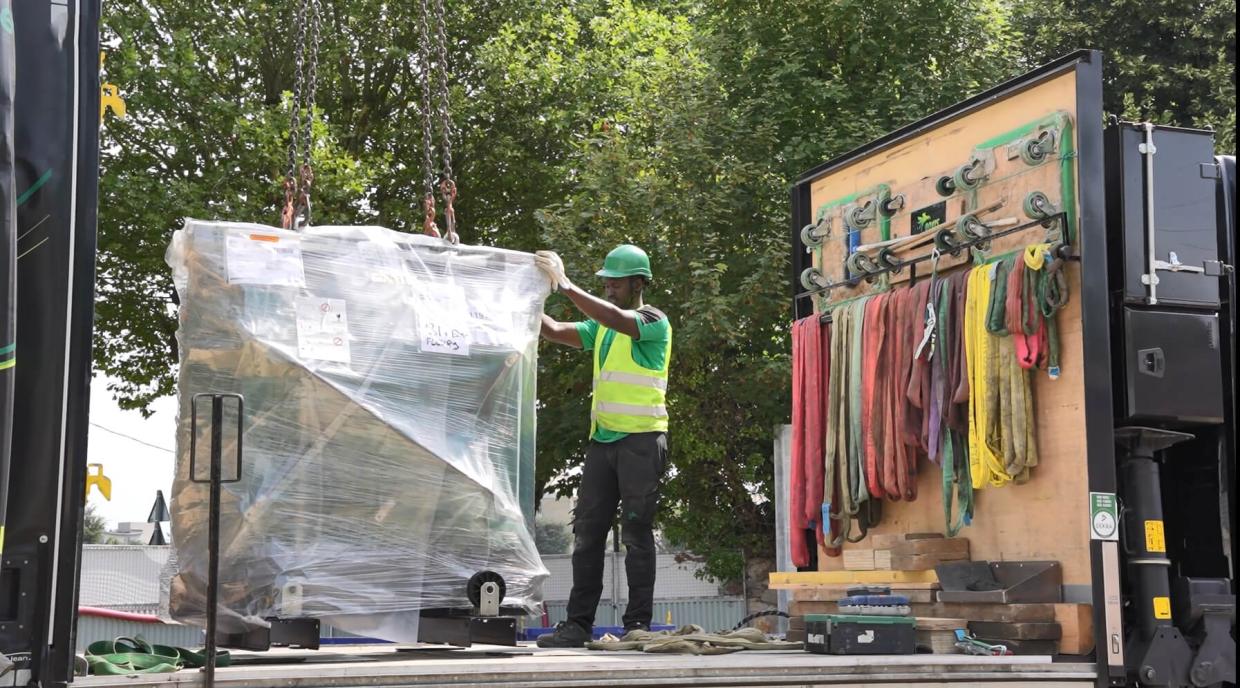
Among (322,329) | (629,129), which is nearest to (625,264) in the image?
(322,329)

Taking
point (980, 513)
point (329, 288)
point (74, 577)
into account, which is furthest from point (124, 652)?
point (980, 513)

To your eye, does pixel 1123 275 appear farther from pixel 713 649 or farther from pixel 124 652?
pixel 124 652

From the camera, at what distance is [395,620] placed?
4570mm

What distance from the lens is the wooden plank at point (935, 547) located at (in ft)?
17.9

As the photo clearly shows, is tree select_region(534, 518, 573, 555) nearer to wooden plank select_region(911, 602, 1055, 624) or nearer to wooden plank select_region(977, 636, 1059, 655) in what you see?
wooden plank select_region(911, 602, 1055, 624)

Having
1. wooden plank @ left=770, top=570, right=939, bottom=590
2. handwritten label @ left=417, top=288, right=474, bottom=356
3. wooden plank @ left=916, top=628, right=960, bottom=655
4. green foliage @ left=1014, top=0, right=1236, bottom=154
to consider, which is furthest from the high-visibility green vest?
green foliage @ left=1014, top=0, right=1236, bottom=154

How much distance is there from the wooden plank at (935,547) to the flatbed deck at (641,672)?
1.11m

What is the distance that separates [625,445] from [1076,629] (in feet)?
6.84

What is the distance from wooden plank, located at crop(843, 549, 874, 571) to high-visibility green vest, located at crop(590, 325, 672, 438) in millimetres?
978

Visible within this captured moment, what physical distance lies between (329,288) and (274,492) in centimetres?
69

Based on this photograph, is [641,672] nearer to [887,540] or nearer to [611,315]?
[887,540]

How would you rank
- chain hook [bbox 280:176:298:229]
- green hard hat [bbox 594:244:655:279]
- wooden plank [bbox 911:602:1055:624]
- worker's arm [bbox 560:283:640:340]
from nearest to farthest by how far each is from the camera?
wooden plank [bbox 911:602:1055:624] → chain hook [bbox 280:176:298:229] → worker's arm [bbox 560:283:640:340] → green hard hat [bbox 594:244:655:279]

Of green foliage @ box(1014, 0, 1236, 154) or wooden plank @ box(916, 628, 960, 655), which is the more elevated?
green foliage @ box(1014, 0, 1236, 154)

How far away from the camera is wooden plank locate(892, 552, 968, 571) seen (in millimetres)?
5414
